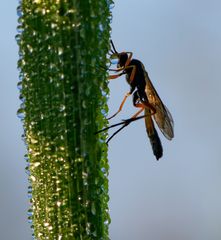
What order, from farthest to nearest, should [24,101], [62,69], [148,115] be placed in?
[148,115] < [24,101] < [62,69]

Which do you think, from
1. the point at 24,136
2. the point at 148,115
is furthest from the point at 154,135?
the point at 24,136

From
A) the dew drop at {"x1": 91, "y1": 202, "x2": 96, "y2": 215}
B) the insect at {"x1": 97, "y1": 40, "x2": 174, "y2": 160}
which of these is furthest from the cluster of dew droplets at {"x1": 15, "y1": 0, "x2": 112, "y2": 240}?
the insect at {"x1": 97, "y1": 40, "x2": 174, "y2": 160}

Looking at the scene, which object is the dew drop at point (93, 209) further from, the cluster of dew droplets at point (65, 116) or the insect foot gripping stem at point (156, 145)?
the insect foot gripping stem at point (156, 145)

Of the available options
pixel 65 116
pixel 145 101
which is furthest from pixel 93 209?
pixel 145 101

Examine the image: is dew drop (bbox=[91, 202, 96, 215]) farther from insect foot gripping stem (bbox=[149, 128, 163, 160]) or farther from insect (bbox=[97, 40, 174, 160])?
insect foot gripping stem (bbox=[149, 128, 163, 160])

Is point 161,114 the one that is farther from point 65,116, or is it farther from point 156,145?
point 65,116

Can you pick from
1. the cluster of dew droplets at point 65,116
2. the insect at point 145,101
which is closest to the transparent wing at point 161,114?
the insect at point 145,101

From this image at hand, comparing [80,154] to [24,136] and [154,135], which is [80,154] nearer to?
[24,136]
